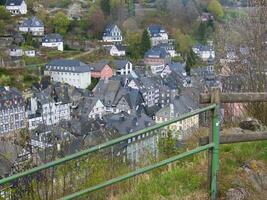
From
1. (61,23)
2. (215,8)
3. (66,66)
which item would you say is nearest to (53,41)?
(61,23)

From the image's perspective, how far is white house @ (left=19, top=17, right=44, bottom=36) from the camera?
45781 mm

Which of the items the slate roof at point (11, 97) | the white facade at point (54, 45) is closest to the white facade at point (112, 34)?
the white facade at point (54, 45)

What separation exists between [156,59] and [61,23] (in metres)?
9.89

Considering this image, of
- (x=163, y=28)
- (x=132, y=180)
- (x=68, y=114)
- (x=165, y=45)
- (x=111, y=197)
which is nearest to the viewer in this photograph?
(x=111, y=197)

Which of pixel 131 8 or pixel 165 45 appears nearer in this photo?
pixel 165 45

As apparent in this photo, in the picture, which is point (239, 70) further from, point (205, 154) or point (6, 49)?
point (6, 49)

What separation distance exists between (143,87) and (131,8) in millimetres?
21702

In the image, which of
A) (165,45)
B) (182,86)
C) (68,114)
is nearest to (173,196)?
(68,114)

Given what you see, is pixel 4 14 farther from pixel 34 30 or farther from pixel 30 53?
pixel 30 53

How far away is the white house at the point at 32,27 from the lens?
45781mm

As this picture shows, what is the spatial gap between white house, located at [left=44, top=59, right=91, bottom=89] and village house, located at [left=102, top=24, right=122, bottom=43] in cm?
1124

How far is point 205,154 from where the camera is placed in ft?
12.1

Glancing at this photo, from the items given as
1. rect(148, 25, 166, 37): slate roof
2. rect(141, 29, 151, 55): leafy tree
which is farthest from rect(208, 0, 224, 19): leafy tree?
rect(141, 29, 151, 55): leafy tree

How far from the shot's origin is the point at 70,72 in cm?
3731
